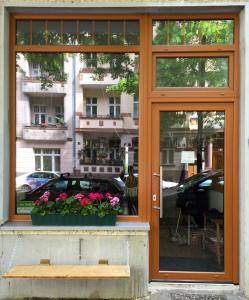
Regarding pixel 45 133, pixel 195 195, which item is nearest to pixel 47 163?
pixel 45 133

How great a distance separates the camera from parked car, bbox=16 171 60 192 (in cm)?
559

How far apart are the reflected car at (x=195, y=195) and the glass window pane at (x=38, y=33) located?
249 cm

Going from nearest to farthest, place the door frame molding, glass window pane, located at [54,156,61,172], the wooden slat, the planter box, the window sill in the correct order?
the wooden slat < the window sill < the planter box < the door frame molding < glass window pane, located at [54,156,61,172]

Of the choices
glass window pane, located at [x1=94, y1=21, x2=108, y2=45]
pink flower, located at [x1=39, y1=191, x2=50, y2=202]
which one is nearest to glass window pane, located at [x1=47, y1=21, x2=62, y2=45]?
glass window pane, located at [x1=94, y1=21, x2=108, y2=45]

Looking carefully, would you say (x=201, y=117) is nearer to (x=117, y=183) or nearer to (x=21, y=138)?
(x=117, y=183)

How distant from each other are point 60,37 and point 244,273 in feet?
12.2

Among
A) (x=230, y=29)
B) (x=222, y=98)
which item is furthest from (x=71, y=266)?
(x=230, y=29)

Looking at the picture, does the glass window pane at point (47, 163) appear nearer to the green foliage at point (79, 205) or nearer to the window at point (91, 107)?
the green foliage at point (79, 205)

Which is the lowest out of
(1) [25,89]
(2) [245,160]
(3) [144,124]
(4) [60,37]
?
(2) [245,160]

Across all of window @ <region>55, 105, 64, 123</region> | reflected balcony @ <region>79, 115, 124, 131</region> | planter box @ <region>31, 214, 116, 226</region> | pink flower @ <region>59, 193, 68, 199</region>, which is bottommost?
planter box @ <region>31, 214, 116, 226</region>

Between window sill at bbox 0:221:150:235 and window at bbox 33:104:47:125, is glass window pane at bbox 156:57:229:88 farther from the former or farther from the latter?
window sill at bbox 0:221:150:235

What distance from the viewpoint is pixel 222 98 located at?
5410 millimetres

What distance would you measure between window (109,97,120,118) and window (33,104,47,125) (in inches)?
33.9

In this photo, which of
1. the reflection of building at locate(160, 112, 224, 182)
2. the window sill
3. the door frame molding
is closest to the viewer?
the window sill
